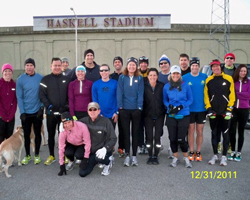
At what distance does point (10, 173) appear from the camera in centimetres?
477

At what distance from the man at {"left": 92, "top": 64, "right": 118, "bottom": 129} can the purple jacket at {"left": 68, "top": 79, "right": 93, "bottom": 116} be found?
7.2 inches

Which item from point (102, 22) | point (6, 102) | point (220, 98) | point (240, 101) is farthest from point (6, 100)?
point (102, 22)

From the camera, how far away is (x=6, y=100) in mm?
5238

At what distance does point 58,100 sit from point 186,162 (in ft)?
10.4

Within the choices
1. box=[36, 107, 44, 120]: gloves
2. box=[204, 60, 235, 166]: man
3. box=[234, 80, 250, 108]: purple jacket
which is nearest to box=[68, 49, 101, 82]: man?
box=[36, 107, 44, 120]: gloves

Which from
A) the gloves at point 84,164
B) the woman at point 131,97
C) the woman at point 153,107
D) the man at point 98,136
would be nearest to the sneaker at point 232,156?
the woman at point 153,107

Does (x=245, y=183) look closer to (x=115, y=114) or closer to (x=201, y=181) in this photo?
(x=201, y=181)

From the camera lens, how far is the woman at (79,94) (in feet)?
17.0

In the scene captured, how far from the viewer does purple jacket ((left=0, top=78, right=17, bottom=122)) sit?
5.19 metres

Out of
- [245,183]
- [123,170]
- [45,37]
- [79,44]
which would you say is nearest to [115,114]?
[123,170]

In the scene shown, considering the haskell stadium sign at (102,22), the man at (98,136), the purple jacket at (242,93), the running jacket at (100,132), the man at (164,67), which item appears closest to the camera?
the man at (98,136)
